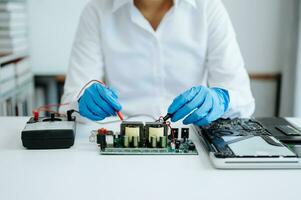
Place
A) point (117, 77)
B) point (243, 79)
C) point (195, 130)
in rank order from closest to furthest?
point (195, 130)
point (243, 79)
point (117, 77)

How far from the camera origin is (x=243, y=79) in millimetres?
1260

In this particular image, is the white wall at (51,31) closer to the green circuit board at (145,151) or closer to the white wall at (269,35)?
the white wall at (269,35)

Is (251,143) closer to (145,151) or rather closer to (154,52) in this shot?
(145,151)

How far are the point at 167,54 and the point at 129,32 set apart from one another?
0.15 m

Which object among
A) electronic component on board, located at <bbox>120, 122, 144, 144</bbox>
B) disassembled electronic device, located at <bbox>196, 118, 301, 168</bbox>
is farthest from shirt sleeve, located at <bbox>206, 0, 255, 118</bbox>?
electronic component on board, located at <bbox>120, 122, 144, 144</bbox>

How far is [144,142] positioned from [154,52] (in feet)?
1.83

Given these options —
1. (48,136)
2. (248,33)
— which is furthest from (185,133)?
(248,33)

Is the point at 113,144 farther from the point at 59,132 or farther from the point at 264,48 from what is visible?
the point at 264,48

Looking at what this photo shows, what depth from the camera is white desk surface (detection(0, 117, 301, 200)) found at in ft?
2.10

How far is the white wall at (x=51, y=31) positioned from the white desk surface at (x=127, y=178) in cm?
142

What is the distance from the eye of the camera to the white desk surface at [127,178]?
639mm

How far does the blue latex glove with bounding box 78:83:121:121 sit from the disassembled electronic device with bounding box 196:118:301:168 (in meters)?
0.22

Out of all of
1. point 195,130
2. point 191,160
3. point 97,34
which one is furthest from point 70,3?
point 191,160

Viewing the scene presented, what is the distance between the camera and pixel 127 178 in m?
0.70
